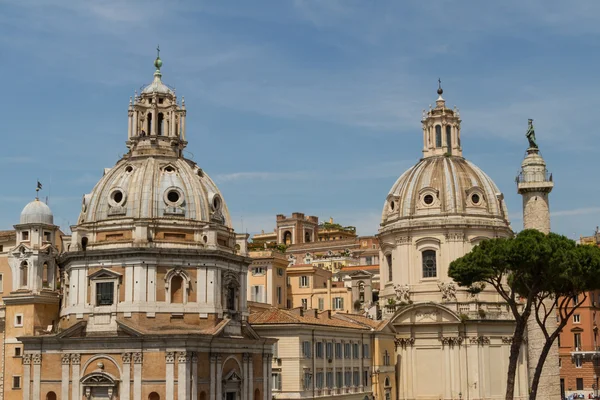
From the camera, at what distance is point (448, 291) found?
87.7m

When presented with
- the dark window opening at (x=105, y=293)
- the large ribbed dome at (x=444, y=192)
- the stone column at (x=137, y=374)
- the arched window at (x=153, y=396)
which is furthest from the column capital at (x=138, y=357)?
the large ribbed dome at (x=444, y=192)

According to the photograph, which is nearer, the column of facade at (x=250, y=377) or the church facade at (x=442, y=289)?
the column of facade at (x=250, y=377)

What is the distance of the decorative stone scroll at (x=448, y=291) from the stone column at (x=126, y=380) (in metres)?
34.1

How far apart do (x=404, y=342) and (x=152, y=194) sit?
101 ft

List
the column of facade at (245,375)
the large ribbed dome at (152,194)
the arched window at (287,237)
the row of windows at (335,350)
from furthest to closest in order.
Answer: the arched window at (287,237)
the row of windows at (335,350)
the large ribbed dome at (152,194)
the column of facade at (245,375)

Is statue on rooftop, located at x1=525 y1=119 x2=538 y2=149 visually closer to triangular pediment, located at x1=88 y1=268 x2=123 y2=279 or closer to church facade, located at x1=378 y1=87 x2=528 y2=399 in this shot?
church facade, located at x1=378 y1=87 x2=528 y2=399

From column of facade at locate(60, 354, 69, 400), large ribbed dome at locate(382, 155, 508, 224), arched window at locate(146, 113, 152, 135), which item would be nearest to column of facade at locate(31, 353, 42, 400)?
column of facade at locate(60, 354, 69, 400)

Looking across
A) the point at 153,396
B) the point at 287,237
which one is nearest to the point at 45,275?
the point at 153,396

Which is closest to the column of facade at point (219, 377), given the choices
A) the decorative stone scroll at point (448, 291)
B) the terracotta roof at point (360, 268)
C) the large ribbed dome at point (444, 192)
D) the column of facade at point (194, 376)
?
the column of facade at point (194, 376)

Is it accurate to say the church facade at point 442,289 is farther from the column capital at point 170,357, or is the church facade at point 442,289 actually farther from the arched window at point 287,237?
the arched window at point 287,237

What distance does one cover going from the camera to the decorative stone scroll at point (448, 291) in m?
87.6

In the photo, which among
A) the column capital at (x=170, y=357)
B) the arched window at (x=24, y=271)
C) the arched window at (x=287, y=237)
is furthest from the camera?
the arched window at (x=287, y=237)

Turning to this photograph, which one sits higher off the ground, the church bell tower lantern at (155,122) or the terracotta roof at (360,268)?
the church bell tower lantern at (155,122)

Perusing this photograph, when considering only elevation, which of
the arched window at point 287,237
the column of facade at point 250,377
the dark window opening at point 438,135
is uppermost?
the dark window opening at point 438,135
